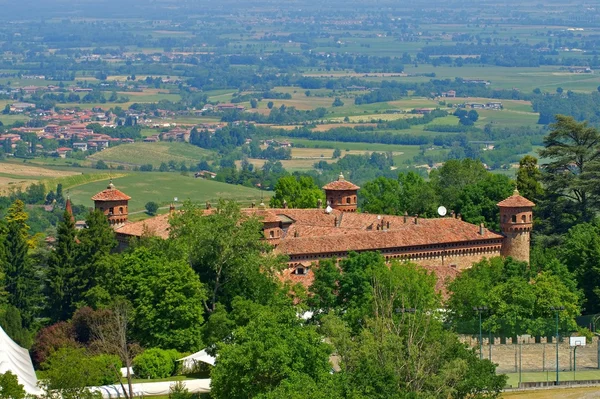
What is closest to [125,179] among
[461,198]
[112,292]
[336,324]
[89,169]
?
[89,169]

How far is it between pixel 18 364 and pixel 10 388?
6.53 m

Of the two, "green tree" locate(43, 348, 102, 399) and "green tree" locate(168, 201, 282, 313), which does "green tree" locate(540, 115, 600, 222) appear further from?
"green tree" locate(43, 348, 102, 399)

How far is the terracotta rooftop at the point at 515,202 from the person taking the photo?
252 feet

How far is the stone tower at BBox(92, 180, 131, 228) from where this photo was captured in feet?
263

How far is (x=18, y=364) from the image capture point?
58.1 metres

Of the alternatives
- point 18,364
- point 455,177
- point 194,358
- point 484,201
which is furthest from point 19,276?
point 455,177

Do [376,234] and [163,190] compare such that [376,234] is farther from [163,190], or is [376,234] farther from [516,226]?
[163,190]

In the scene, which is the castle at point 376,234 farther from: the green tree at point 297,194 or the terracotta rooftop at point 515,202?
the green tree at point 297,194

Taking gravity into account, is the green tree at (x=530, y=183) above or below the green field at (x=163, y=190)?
above

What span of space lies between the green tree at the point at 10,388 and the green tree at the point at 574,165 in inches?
1491

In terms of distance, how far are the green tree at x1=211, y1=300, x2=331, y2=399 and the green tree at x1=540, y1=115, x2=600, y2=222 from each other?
3142 cm

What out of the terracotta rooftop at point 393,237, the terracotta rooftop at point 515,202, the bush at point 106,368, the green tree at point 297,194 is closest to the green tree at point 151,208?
A: the green tree at point 297,194

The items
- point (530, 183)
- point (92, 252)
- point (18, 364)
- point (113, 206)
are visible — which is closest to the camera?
point (18, 364)

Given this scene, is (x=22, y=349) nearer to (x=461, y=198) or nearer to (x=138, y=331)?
(x=138, y=331)
